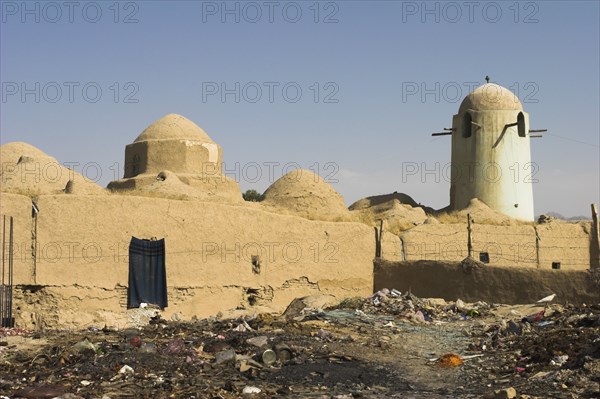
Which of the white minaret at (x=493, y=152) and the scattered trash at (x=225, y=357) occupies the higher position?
the white minaret at (x=493, y=152)

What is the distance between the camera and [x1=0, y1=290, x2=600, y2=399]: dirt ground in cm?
782

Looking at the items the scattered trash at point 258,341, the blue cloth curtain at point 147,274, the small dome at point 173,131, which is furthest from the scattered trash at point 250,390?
the small dome at point 173,131

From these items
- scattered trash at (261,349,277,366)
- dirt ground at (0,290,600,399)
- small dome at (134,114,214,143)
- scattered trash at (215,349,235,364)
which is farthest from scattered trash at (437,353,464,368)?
small dome at (134,114,214,143)

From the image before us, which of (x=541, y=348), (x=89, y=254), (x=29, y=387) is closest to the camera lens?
(x=29, y=387)

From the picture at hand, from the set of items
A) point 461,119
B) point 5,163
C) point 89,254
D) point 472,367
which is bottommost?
point 472,367

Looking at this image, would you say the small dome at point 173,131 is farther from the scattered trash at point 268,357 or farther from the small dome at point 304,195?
the scattered trash at point 268,357

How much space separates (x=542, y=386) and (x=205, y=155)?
1734 centimetres

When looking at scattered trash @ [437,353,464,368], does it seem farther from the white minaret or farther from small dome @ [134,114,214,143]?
the white minaret

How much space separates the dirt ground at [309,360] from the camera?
25.6 ft

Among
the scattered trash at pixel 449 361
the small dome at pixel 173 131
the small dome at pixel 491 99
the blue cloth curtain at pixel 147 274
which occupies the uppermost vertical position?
the small dome at pixel 491 99

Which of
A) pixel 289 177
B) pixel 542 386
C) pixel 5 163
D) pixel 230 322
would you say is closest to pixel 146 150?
pixel 5 163

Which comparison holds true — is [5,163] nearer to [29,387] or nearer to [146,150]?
[146,150]

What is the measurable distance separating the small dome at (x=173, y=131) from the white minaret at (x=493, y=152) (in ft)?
37.5

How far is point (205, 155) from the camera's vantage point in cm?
2405
